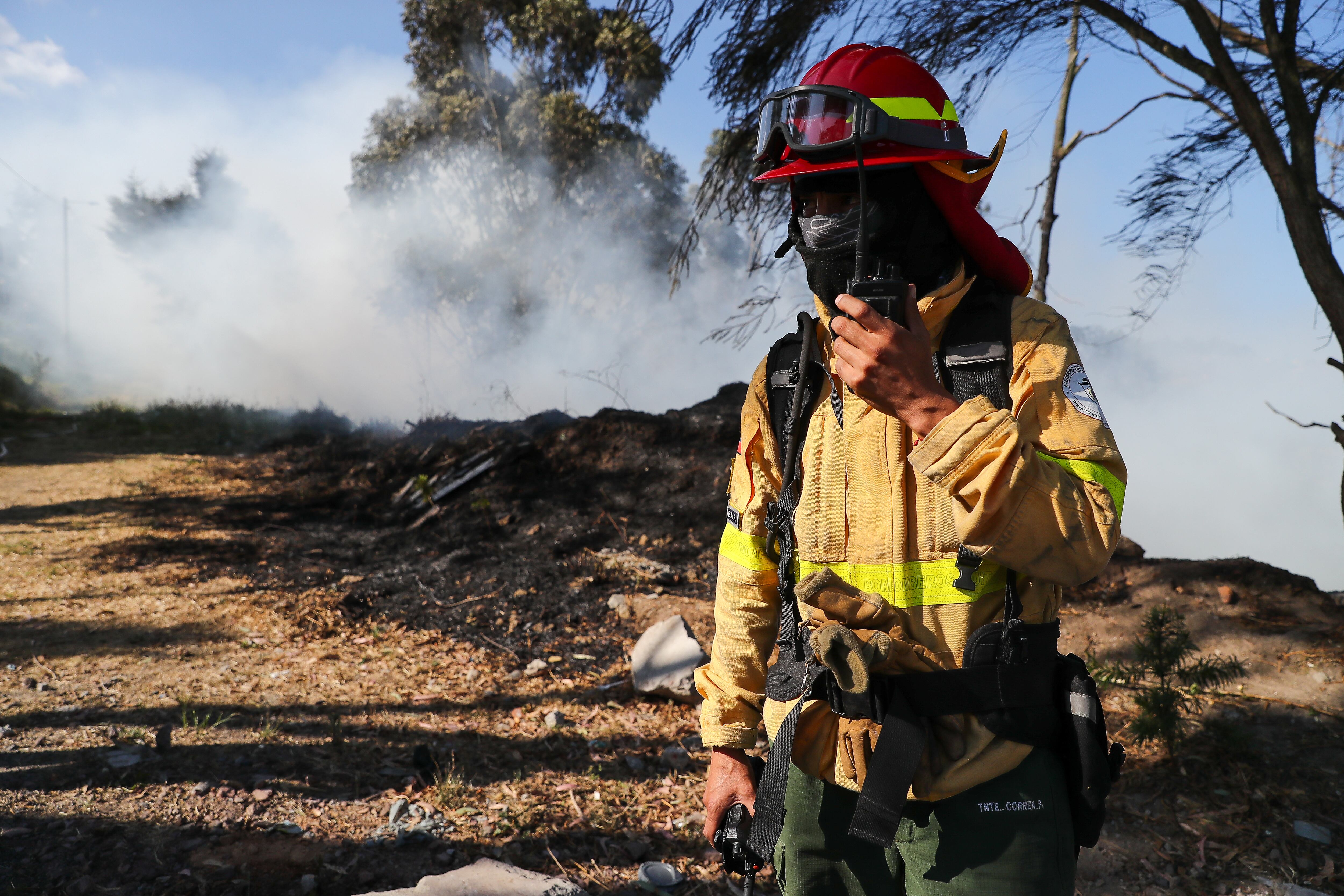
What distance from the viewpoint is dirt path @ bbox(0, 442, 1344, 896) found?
2.59 meters

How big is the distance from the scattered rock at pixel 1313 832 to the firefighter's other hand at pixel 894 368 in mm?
2882

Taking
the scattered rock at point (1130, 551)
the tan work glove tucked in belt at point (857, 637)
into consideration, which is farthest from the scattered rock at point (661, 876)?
the scattered rock at point (1130, 551)

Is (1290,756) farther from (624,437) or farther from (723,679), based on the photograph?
(624,437)

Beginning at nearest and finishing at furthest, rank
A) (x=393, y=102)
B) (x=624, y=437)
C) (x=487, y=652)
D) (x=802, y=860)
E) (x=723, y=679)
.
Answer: (x=802, y=860) → (x=723, y=679) → (x=487, y=652) → (x=624, y=437) → (x=393, y=102)

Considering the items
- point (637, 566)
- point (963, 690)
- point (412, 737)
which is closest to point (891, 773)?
point (963, 690)

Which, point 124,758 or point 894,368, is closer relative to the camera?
point 894,368

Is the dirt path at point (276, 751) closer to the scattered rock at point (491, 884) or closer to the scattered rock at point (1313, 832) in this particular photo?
the scattered rock at point (491, 884)

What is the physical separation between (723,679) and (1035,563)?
2.20 ft

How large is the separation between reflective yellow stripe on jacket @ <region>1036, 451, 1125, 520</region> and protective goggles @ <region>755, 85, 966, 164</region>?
0.59m

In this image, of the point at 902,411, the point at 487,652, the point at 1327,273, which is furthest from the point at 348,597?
the point at 1327,273

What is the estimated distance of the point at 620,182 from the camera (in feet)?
61.1

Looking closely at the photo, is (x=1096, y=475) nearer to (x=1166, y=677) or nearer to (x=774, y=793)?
(x=774, y=793)

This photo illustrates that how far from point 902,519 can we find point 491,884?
1811 millimetres

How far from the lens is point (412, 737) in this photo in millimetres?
3453
